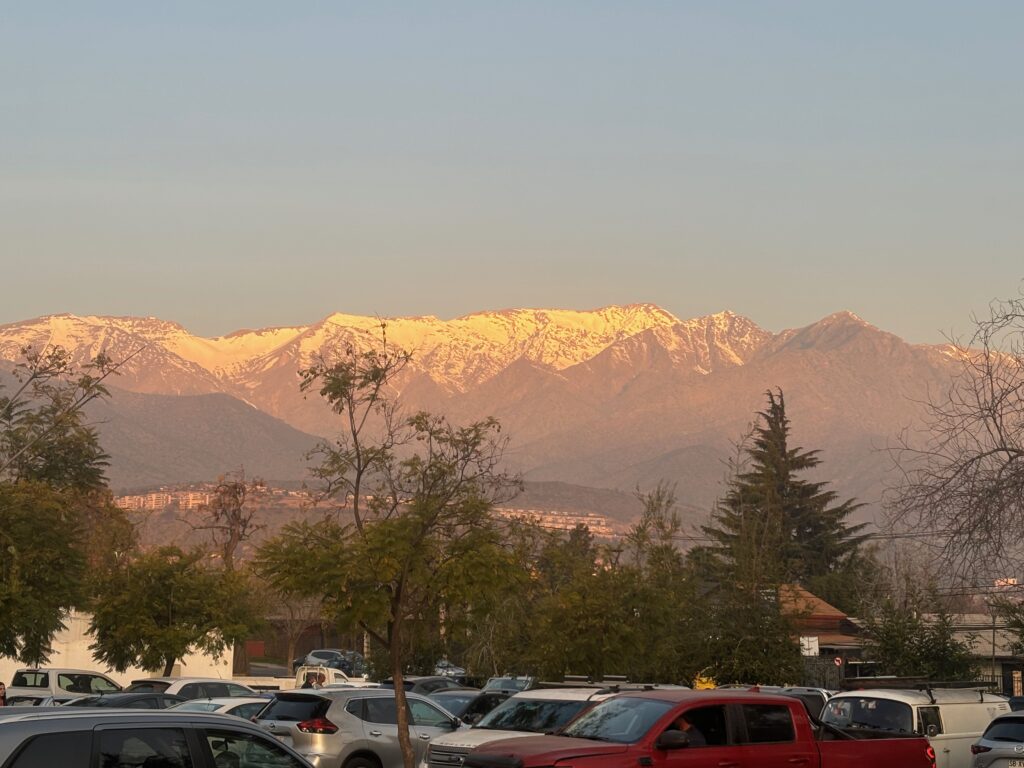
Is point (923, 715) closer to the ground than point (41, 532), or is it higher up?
closer to the ground

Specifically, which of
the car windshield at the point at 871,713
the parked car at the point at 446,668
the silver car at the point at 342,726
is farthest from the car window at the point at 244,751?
the parked car at the point at 446,668

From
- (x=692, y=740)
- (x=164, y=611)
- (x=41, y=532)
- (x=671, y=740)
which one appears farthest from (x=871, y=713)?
(x=164, y=611)

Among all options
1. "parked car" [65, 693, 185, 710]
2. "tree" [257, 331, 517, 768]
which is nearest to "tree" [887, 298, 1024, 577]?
"tree" [257, 331, 517, 768]

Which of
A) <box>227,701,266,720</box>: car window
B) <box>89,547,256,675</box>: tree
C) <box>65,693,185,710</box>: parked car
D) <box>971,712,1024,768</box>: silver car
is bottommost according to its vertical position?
<box>971,712,1024,768</box>: silver car

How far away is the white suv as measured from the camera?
17719 millimetres

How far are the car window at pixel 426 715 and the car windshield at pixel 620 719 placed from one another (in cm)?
878

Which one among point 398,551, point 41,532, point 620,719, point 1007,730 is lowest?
point 1007,730

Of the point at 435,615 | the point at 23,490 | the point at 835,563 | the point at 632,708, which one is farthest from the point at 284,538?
the point at 835,563

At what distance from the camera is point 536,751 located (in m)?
13.6

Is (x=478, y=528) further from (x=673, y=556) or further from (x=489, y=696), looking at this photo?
(x=673, y=556)

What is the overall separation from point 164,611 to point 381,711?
2337 centimetres

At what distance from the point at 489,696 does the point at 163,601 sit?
1921 centimetres

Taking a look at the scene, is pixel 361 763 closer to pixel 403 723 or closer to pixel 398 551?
pixel 403 723

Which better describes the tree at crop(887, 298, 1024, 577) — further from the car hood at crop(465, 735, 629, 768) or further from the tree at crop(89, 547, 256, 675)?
the tree at crop(89, 547, 256, 675)
